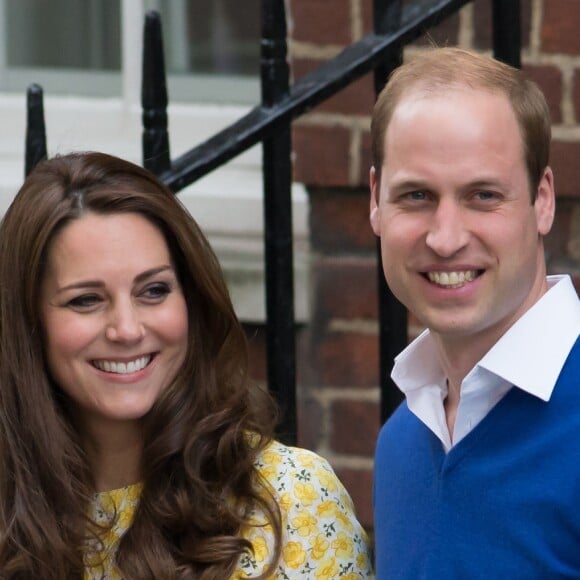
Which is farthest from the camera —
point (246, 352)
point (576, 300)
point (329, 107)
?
point (329, 107)

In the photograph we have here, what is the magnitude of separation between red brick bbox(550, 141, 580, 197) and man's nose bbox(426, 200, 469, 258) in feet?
3.62

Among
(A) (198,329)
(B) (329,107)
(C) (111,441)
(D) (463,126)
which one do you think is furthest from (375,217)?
(B) (329,107)

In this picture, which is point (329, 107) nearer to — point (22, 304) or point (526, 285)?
point (22, 304)

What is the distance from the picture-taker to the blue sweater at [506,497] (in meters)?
2.03

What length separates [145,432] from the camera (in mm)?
2777

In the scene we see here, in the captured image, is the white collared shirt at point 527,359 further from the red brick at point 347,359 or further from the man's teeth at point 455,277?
the red brick at point 347,359

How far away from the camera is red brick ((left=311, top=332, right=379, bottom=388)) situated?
134 inches

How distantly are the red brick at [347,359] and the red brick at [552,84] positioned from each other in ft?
2.03

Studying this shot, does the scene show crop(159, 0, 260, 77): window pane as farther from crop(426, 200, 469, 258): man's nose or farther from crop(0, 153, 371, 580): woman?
crop(426, 200, 469, 258): man's nose

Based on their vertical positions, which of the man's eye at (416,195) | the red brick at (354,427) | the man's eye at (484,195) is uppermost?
the man's eye at (484,195)

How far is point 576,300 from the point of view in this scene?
221cm

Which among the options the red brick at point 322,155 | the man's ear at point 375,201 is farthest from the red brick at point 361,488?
the man's ear at point 375,201

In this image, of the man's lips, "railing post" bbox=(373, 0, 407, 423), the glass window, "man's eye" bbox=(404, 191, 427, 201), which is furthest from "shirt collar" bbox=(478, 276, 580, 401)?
the glass window

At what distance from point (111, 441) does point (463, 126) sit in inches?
41.1
